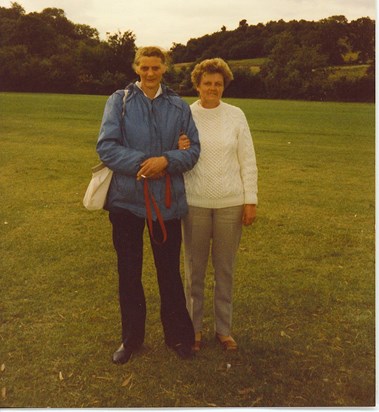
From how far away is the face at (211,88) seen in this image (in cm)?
355

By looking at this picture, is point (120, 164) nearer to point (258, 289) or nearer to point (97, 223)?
point (258, 289)

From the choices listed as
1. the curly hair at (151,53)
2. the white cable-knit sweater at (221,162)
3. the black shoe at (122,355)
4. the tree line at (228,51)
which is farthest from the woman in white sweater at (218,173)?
the black shoe at (122,355)

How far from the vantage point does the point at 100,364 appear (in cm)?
387

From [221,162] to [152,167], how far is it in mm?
521

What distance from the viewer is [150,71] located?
340 centimetres

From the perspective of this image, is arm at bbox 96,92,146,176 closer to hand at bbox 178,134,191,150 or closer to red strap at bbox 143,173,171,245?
red strap at bbox 143,173,171,245

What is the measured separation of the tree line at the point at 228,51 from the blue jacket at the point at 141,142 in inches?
19.8

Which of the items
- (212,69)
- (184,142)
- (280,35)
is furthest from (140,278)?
(280,35)

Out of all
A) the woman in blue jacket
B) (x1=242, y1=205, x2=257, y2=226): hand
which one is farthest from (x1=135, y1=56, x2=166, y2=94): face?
(x1=242, y1=205, x2=257, y2=226): hand

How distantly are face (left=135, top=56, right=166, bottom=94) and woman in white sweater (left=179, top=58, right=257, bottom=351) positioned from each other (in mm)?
313

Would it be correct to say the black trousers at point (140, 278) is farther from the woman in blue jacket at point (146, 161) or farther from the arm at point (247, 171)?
the arm at point (247, 171)

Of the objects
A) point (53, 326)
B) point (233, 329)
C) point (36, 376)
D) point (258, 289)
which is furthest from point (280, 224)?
point (36, 376)

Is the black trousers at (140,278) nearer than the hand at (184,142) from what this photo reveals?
No

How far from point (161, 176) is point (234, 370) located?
Result: 4.76 ft
